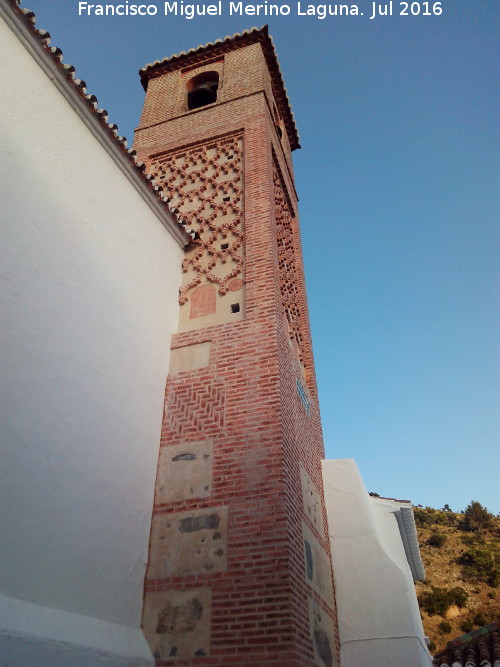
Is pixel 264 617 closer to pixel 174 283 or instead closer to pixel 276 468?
pixel 276 468

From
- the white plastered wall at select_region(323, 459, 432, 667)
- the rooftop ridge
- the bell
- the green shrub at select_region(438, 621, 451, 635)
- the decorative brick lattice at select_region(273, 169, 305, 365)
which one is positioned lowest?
the white plastered wall at select_region(323, 459, 432, 667)

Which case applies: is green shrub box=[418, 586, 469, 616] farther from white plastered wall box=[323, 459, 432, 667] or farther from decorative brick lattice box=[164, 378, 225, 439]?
decorative brick lattice box=[164, 378, 225, 439]

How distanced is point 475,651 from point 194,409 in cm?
767

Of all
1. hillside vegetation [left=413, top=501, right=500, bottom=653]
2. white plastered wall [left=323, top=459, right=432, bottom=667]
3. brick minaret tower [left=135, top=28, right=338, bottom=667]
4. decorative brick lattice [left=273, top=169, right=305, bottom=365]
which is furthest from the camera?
hillside vegetation [left=413, top=501, right=500, bottom=653]

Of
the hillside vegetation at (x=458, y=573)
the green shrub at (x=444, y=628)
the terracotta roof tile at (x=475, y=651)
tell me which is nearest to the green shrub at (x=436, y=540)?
the hillside vegetation at (x=458, y=573)

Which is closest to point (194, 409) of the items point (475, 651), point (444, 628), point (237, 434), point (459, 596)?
point (237, 434)

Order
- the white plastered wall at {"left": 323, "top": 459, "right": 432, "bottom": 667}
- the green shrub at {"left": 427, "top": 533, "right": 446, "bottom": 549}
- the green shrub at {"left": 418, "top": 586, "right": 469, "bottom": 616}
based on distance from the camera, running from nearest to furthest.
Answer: the white plastered wall at {"left": 323, "top": 459, "right": 432, "bottom": 667}, the green shrub at {"left": 418, "top": 586, "right": 469, "bottom": 616}, the green shrub at {"left": 427, "top": 533, "right": 446, "bottom": 549}

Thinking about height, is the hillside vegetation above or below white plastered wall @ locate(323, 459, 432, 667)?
above

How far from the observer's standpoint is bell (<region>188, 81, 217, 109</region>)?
31.2 feet

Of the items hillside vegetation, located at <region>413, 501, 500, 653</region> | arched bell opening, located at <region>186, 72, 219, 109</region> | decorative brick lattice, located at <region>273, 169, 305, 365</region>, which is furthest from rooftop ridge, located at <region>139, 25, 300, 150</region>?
hillside vegetation, located at <region>413, 501, 500, 653</region>

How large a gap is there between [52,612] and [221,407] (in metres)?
2.23

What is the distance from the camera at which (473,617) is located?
20.8m

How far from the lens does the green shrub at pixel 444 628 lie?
66.0 feet

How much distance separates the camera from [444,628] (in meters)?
20.3
